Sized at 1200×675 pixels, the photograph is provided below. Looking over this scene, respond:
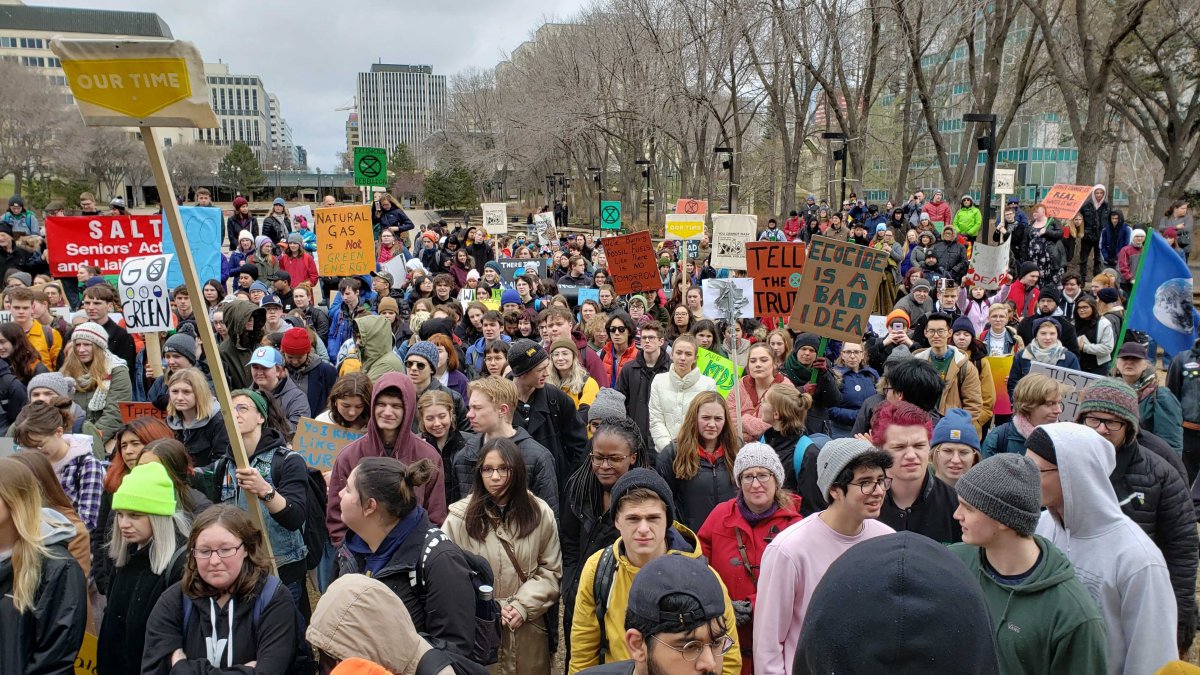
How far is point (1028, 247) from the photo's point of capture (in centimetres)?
1631

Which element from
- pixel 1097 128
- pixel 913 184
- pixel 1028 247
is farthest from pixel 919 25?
pixel 913 184

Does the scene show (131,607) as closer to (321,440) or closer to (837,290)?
(321,440)

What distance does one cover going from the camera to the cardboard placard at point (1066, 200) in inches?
639

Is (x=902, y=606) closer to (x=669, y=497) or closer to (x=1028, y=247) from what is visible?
(x=669, y=497)

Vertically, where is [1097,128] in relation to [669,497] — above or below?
above

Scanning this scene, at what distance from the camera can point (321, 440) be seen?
5422 millimetres

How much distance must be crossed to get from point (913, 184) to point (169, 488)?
7867 cm

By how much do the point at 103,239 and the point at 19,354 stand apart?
Answer: 3.64 meters

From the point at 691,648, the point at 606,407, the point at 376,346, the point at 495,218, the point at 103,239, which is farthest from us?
the point at 495,218

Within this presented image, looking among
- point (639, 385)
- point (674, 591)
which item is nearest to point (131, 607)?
point (674, 591)

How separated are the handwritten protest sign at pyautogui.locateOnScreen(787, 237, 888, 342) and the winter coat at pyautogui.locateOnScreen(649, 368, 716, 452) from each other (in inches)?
37.5

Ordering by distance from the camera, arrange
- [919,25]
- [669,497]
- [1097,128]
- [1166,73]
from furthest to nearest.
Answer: [1166,73] < [919,25] < [1097,128] < [669,497]

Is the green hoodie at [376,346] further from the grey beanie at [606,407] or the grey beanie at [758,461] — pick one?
the grey beanie at [758,461]

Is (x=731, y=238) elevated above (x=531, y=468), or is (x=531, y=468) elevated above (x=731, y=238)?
(x=731, y=238)
